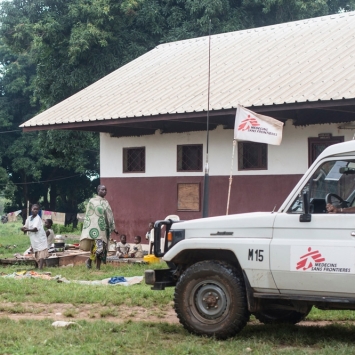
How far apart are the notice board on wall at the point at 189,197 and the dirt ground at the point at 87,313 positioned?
8.20 m

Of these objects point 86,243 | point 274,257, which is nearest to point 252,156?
point 86,243

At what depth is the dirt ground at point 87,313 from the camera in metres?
9.55

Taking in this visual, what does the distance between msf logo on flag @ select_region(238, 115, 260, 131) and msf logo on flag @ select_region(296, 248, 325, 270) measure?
6906 mm

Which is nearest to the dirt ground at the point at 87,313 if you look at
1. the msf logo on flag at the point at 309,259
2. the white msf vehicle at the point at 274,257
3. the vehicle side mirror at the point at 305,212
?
the white msf vehicle at the point at 274,257

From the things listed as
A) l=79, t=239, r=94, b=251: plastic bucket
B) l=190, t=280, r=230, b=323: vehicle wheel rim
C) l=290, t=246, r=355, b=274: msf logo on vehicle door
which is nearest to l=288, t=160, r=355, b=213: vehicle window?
l=290, t=246, r=355, b=274: msf logo on vehicle door

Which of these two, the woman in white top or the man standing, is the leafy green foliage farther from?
the man standing

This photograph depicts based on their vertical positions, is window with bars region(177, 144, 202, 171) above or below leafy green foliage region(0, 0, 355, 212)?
below

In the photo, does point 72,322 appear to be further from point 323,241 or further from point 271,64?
point 271,64

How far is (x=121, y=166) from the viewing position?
2005 cm

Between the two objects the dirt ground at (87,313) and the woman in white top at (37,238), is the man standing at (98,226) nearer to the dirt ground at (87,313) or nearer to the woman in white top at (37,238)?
the woman in white top at (37,238)

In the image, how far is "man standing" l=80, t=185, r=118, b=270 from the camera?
15.0 m

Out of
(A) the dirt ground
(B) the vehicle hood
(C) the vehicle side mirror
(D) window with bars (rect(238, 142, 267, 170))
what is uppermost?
(D) window with bars (rect(238, 142, 267, 170))

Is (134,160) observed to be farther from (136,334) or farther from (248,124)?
(136,334)

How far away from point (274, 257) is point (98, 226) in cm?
778
